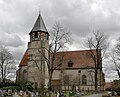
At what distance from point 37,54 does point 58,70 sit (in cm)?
923

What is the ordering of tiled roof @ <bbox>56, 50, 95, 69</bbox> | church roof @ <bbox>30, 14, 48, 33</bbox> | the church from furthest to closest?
tiled roof @ <bbox>56, 50, 95, 69</bbox>, church roof @ <bbox>30, 14, 48, 33</bbox>, the church

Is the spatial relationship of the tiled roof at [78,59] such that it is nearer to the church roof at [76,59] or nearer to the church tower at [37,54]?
the church roof at [76,59]

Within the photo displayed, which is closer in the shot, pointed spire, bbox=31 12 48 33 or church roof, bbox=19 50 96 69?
pointed spire, bbox=31 12 48 33

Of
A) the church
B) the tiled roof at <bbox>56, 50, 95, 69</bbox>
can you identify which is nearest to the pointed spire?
the church

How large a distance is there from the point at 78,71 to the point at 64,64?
453 cm

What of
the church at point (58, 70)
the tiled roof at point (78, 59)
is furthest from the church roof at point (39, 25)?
the tiled roof at point (78, 59)

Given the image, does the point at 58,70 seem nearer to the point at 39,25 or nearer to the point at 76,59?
the point at 76,59

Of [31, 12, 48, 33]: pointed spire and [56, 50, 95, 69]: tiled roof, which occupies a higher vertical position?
[31, 12, 48, 33]: pointed spire

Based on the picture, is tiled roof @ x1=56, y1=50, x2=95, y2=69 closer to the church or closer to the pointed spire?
the church

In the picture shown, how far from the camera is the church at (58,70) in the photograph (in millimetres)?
55688

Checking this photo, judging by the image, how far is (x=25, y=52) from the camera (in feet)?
215

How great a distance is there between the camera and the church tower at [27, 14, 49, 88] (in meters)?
55.4

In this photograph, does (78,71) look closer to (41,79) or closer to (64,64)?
(64,64)

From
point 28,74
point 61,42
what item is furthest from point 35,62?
point 61,42
